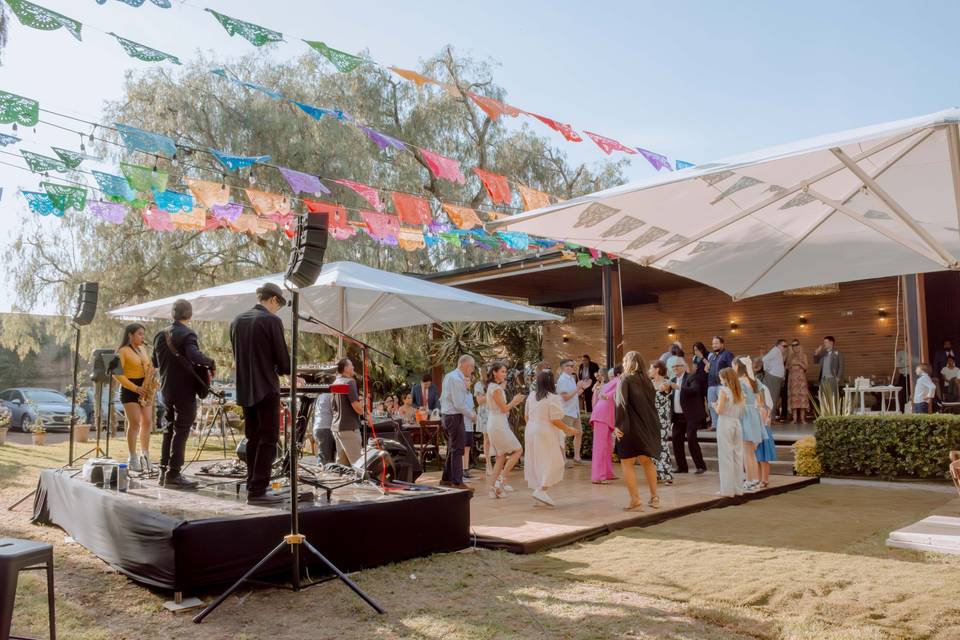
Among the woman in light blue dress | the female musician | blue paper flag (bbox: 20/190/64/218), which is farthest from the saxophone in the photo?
the woman in light blue dress

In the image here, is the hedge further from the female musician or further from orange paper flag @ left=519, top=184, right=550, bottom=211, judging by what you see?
the female musician

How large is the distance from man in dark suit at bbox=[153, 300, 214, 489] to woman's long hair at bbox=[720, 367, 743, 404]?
5.39m

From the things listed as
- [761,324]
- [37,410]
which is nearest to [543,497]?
[761,324]

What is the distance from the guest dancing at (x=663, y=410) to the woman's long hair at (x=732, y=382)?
3.25 ft

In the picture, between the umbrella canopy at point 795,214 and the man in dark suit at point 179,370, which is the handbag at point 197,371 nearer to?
the man in dark suit at point 179,370

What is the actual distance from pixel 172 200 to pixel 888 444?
33.2ft

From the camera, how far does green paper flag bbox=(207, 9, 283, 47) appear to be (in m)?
6.25

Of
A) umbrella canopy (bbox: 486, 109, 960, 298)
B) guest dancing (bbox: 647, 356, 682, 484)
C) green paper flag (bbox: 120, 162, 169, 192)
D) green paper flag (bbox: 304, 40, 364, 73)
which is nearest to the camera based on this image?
umbrella canopy (bbox: 486, 109, 960, 298)

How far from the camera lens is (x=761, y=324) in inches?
638

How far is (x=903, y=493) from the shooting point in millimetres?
8586

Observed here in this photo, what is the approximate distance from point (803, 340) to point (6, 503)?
1469cm

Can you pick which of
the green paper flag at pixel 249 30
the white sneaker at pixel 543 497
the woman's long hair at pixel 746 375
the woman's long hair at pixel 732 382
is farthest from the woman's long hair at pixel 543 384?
the green paper flag at pixel 249 30

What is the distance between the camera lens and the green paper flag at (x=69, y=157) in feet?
26.1

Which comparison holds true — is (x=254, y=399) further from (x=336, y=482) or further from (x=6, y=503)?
(x=6, y=503)
